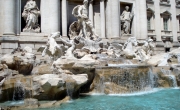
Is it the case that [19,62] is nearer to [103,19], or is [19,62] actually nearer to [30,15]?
[30,15]

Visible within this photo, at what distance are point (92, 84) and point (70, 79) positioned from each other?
172 centimetres

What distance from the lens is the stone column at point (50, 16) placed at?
14508 millimetres

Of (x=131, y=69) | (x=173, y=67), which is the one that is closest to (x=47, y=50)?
(x=131, y=69)

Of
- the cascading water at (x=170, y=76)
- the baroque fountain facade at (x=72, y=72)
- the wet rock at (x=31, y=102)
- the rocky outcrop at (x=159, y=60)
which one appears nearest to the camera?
the wet rock at (x=31, y=102)

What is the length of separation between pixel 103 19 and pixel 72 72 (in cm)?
818

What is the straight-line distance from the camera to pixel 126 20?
719 inches

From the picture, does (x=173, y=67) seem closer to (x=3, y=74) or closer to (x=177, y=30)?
(x=3, y=74)

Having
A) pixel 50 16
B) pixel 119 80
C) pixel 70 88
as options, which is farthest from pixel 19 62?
pixel 50 16

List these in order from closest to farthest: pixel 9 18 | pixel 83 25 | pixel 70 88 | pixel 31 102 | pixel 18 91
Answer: pixel 31 102 → pixel 18 91 → pixel 70 88 → pixel 9 18 → pixel 83 25

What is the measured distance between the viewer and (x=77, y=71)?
9734 millimetres

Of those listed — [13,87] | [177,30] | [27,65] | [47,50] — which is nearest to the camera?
[13,87]

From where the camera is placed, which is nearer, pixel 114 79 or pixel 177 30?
pixel 114 79

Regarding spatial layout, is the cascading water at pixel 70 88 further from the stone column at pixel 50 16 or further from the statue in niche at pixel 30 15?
the statue in niche at pixel 30 15

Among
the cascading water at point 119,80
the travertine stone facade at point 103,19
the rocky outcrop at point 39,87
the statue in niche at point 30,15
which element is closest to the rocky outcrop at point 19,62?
the rocky outcrop at point 39,87
